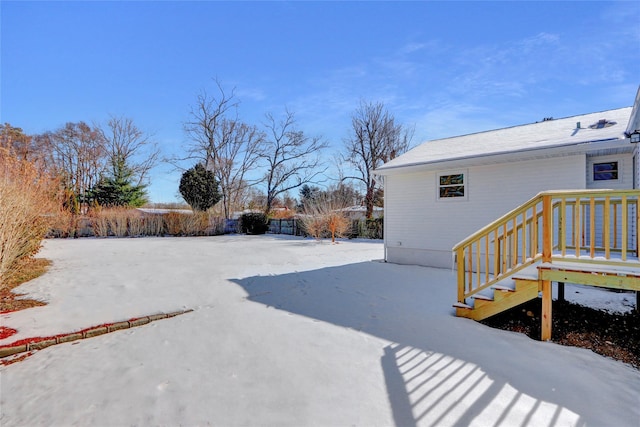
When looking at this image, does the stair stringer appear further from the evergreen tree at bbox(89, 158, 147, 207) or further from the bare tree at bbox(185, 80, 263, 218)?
the evergreen tree at bbox(89, 158, 147, 207)

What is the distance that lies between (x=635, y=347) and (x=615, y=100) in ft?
31.5

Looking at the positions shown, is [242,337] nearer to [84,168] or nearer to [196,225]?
[196,225]

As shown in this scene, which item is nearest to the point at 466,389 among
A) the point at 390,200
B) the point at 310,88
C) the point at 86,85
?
the point at 390,200

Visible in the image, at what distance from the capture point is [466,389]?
93.5 inches

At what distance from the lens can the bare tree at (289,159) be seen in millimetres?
24266

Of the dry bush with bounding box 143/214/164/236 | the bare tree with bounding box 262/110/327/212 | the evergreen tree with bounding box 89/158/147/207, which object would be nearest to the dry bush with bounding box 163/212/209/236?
the dry bush with bounding box 143/214/164/236

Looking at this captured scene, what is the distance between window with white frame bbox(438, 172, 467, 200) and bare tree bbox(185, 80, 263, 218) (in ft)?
63.0

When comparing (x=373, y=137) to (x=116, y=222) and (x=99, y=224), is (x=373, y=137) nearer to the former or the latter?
(x=116, y=222)

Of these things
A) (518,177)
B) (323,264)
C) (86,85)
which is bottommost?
(323,264)

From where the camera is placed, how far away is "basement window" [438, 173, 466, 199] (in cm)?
747

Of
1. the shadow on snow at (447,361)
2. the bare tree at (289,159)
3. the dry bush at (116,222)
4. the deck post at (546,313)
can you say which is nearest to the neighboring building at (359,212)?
the bare tree at (289,159)

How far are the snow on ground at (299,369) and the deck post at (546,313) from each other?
0.14 meters

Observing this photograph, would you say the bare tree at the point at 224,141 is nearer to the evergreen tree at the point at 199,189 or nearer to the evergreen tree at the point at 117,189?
the evergreen tree at the point at 199,189

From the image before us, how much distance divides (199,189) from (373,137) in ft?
42.6
